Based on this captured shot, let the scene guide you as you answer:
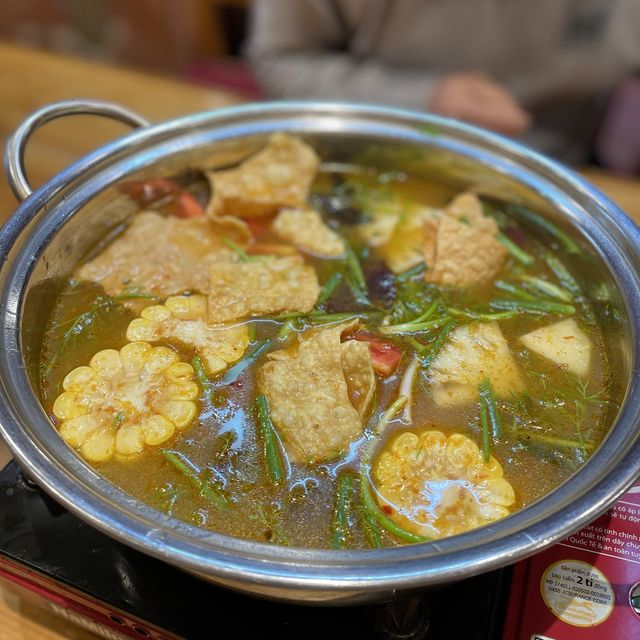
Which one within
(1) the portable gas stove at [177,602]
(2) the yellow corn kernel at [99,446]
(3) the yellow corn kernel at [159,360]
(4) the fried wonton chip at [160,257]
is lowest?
(1) the portable gas stove at [177,602]

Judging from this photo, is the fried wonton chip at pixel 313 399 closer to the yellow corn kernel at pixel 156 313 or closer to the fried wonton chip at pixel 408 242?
the yellow corn kernel at pixel 156 313

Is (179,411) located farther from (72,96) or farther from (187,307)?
(72,96)

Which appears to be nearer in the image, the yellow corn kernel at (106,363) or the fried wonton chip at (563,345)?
the yellow corn kernel at (106,363)

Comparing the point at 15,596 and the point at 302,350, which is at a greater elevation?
the point at 302,350

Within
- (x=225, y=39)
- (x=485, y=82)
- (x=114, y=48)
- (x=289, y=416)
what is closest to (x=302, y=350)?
(x=289, y=416)

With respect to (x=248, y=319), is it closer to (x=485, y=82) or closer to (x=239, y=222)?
(x=239, y=222)

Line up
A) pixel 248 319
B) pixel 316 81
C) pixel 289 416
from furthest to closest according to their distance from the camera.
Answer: pixel 316 81
pixel 248 319
pixel 289 416

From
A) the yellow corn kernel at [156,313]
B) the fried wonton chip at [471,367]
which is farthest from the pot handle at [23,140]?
the fried wonton chip at [471,367]
